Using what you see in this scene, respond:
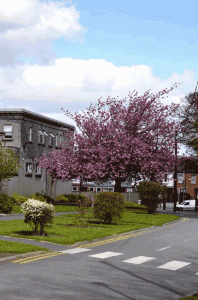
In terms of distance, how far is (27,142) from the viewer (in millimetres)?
46812

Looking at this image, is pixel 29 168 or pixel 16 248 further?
pixel 29 168

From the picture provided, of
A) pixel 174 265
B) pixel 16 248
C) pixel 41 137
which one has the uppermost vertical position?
pixel 41 137

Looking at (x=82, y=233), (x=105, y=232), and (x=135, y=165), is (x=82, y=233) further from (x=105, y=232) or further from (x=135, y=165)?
(x=135, y=165)

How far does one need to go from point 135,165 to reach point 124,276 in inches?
1211

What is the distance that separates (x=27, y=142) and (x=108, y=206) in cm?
2313

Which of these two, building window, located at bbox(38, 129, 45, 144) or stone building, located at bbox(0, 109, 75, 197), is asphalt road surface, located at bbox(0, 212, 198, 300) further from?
building window, located at bbox(38, 129, 45, 144)

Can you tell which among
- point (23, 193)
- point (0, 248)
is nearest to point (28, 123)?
point (23, 193)

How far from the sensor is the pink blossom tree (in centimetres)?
4072

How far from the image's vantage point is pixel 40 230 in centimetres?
1792

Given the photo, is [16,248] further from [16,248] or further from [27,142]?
[27,142]

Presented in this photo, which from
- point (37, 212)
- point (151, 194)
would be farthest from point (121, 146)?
point (37, 212)

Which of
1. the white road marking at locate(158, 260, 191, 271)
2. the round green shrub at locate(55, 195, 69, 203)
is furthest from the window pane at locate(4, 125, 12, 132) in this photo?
the white road marking at locate(158, 260, 191, 271)

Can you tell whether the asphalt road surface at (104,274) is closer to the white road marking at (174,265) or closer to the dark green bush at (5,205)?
the white road marking at (174,265)

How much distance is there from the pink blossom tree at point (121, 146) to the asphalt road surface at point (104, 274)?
23743mm
